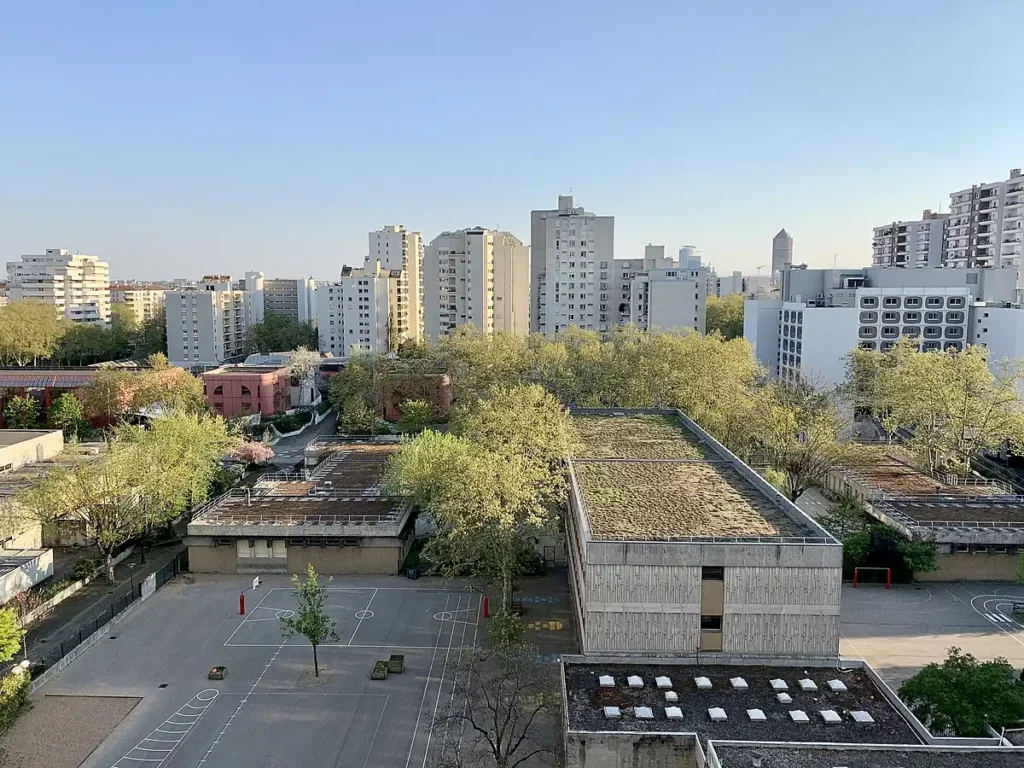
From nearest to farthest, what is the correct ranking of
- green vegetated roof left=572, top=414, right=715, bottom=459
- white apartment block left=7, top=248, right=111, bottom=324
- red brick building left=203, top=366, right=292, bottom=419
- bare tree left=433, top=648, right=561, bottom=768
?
bare tree left=433, top=648, right=561, bottom=768
green vegetated roof left=572, top=414, right=715, bottom=459
red brick building left=203, top=366, right=292, bottom=419
white apartment block left=7, top=248, right=111, bottom=324

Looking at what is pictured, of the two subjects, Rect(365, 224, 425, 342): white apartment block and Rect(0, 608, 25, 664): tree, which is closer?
Rect(0, 608, 25, 664): tree

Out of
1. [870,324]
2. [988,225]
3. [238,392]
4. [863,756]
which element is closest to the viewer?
[863,756]

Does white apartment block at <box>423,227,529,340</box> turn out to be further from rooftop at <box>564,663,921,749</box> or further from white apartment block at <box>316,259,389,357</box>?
rooftop at <box>564,663,921,749</box>

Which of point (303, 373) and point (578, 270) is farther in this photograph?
point (578, 270)

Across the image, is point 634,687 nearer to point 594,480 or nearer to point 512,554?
point 512,554

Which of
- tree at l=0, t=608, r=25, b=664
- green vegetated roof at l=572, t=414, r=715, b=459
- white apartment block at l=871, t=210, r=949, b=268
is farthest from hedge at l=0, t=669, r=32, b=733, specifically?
white apartment block at l=871, t=210, r=949, b=268

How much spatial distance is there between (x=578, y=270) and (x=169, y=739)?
61.0 meters

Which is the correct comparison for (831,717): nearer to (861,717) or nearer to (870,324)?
(861,717)

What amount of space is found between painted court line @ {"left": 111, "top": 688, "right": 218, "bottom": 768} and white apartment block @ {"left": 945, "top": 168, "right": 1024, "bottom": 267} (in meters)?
72.1

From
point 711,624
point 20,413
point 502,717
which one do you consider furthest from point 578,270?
point 502,717

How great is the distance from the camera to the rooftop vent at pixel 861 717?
560 inches

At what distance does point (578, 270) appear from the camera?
73375mm

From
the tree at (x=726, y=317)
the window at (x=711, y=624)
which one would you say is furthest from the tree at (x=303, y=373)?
the window at (x=711, y=624)

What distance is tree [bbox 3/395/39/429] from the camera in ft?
165
